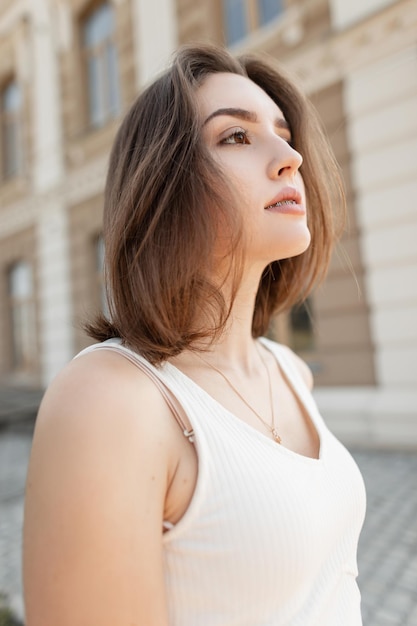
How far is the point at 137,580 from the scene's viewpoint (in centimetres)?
68

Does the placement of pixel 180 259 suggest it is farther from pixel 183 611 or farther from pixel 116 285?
pixel 183 611

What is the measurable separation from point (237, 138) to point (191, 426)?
635mm

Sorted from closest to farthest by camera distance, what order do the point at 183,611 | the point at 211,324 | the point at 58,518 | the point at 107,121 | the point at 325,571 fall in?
the point at 58,518, the point at 183,611, the point at 325,571, the point at 211,324, the point at 107,121

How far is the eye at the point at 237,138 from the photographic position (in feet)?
3.40

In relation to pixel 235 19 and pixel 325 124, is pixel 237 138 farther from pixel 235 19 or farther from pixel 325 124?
pixel 235 19

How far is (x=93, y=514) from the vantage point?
0.66 metres

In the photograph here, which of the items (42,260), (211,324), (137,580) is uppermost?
(42,260)

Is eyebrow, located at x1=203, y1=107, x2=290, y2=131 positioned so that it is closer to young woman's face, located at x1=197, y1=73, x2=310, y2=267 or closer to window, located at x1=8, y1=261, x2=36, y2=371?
young woman's face, located at x1=197, y1=73, x2=310, y2=267

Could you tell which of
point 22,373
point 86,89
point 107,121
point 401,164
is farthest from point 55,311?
point 401,164

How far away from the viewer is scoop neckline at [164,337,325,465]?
0.87 m

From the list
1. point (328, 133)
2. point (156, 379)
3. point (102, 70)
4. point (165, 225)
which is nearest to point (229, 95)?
point (165, 225)

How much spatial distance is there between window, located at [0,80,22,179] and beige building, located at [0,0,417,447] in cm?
4

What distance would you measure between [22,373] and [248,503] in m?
10.3

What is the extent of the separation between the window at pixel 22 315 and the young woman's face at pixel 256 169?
9533 millimetres
